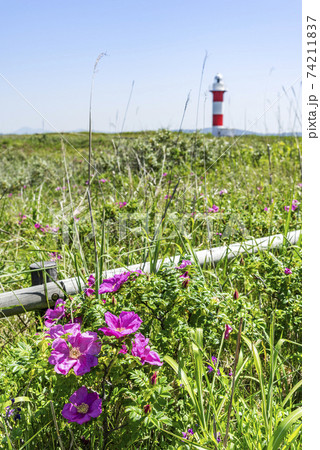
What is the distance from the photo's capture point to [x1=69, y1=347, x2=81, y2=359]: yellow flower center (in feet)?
3.75

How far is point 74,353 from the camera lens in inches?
45.3

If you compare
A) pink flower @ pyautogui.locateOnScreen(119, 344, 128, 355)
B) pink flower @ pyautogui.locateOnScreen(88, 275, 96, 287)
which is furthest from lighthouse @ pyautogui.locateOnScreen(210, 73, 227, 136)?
pink flower @ pyautogui.locateOnScreen(119, 344, 128, 355)

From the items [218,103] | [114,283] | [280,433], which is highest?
[218,103]

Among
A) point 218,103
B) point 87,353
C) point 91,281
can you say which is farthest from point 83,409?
point 218,103

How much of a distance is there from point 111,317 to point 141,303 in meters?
0.34

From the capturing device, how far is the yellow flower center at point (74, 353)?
1.14 meters

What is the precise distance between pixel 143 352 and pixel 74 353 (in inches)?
7.7

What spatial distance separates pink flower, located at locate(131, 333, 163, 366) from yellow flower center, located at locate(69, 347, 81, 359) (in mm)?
154

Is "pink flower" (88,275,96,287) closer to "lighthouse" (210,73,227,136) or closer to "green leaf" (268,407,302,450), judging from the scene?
"green leaf" (268,407,302,450)

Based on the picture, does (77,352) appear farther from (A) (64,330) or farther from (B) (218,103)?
(B) (218,103)

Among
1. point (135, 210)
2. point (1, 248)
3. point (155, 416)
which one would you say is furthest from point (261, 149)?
point (155, 416)

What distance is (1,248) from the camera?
3.19 metres

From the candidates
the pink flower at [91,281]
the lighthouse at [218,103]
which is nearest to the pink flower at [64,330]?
the pink flower at [91,281]

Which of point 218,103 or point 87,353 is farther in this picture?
point 218,103
